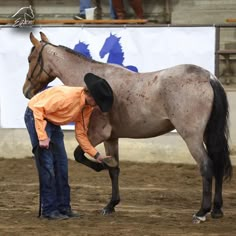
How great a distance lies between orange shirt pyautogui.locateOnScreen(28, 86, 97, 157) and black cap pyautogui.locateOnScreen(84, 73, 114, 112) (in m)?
0.11

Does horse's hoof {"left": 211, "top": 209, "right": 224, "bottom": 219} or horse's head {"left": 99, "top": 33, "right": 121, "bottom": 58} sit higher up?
horse's head {"left": 99, "top": 33, "right": 121, "bottom": 58}

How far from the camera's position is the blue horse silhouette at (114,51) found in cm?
1150

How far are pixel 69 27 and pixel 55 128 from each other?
4.16 meters

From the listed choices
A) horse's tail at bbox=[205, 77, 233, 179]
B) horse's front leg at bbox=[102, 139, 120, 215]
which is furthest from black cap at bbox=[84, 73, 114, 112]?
horse's tail at bbox=[205, 77, 233, 179]

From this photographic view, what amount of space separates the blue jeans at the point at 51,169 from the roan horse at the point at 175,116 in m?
0.41

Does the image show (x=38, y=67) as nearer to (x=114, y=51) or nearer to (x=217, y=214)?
(x=114, y=51)

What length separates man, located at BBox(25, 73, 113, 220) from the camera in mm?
7559

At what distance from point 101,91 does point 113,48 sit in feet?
12.9

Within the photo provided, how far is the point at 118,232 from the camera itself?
706cm

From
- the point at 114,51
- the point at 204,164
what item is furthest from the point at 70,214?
the point at 114,51

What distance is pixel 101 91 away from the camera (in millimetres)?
7676

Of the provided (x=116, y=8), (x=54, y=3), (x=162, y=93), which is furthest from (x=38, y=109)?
(x=54, y=3)

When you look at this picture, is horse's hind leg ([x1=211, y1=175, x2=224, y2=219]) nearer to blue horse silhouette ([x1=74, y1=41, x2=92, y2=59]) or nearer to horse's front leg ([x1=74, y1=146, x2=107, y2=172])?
horse's front leg ([x1=74, y1=146, x2=107, y2=172])

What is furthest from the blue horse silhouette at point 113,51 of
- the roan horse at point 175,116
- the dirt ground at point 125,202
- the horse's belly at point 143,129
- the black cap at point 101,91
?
the black cap at point 101,91
